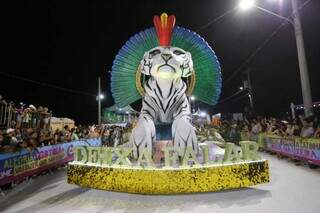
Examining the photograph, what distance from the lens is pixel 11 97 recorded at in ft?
83.9

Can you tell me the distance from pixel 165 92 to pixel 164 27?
1.87 meters

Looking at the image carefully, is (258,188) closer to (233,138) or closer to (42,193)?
(42,193)

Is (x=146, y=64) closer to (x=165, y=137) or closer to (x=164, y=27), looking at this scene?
(x=164, y=27)

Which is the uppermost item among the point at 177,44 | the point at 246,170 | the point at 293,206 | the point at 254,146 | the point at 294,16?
the point at 294,16

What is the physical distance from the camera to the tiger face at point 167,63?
872 cm

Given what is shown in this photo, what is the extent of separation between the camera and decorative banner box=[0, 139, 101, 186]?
805 cm

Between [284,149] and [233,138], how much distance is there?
515cm

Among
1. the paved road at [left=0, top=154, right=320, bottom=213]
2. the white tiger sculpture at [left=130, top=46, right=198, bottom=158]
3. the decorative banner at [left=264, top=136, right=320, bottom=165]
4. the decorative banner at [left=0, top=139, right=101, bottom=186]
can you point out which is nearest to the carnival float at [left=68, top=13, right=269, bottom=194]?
the white tiger sculpture at [left=130, top=46, right=198, bottom=158]

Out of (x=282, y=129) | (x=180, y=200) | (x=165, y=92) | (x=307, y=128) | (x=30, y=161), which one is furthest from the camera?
(x=282, y=129)

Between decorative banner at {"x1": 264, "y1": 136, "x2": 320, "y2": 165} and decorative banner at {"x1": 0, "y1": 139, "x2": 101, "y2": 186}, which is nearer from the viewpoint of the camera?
decorative banner at {"x1": 0, "y1": 139, "x2": 101, "y2": 186}

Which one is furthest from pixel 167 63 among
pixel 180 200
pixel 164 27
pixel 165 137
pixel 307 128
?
pixel 307 128

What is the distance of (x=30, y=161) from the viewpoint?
946cm

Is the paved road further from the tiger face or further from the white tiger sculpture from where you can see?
the tiger face

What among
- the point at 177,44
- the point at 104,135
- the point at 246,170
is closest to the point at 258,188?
the point at 246,170
